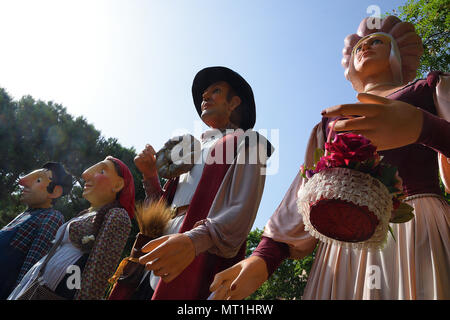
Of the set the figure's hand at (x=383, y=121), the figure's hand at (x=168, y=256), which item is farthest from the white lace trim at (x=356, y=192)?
the figure's hand at (x=168, y=256)

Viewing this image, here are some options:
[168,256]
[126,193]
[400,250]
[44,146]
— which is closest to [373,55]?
[400,250]

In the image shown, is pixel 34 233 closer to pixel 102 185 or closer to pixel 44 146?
pixel 102 185

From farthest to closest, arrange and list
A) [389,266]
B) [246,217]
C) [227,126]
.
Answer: [227,126]
[246,217]
[389,266]

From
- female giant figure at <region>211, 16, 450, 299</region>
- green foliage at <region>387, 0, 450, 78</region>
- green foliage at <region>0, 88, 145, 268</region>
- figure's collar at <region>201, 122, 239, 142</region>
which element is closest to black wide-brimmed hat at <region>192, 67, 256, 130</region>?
figure's collar at <region>201, 122, 239, 142</region>

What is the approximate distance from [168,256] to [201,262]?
0.44m

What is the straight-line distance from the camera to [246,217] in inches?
88.7

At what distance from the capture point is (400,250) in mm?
1586

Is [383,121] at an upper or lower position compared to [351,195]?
upper

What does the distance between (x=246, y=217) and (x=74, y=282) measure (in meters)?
1.62

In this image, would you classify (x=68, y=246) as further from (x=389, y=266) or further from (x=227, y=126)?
(x=389, y=266)

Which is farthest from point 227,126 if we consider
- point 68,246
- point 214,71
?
point 68,246

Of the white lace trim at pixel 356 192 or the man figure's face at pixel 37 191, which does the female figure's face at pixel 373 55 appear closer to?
the white lace trim at pixel 356 192

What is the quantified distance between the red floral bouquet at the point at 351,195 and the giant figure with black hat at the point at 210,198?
75cm

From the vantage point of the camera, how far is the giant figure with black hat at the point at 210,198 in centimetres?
192
